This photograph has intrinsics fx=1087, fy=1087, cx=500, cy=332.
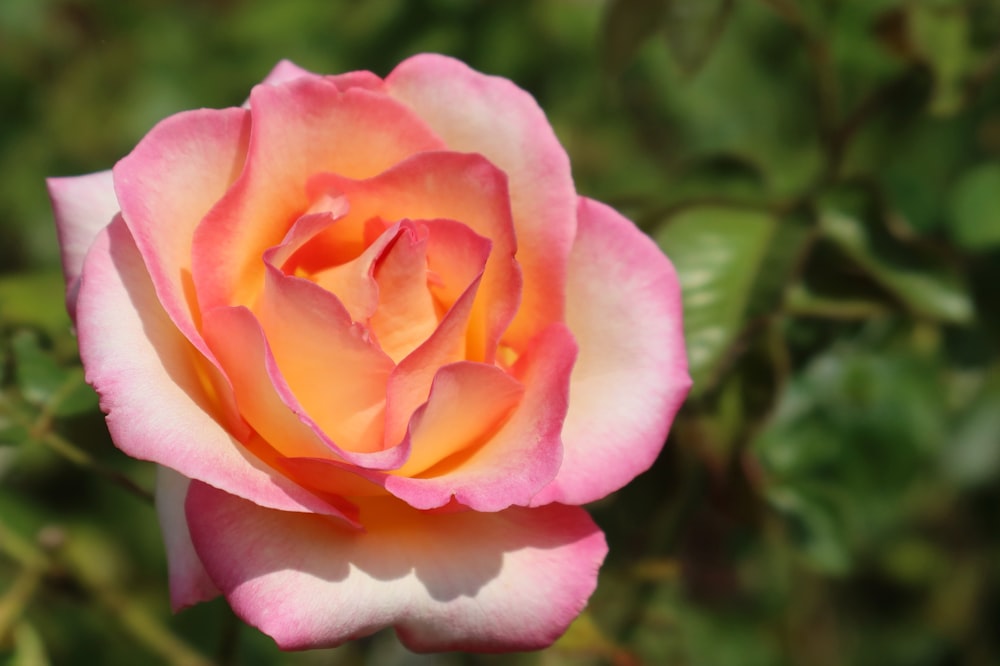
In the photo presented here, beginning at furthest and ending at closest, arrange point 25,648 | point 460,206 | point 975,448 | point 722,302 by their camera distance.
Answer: point 975,448 → point 722,302 → point 25,648 → point 460,206

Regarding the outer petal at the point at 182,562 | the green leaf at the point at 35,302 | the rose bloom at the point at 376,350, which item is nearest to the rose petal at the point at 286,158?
the rose bloom at the point at 376,350

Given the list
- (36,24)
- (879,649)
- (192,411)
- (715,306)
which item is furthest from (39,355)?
(879,649)

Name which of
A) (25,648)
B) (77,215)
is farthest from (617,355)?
(25,648)

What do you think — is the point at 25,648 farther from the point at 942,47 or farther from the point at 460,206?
the point at 942,47

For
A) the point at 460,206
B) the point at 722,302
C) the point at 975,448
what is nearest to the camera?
the point at 460,206

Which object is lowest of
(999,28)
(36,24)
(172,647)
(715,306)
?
(172,647)

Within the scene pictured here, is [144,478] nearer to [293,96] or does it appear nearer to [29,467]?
[29,467]
